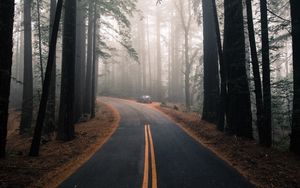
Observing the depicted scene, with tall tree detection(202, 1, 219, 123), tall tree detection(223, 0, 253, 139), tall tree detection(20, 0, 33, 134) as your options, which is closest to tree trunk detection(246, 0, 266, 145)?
tall tree detection(223, 0, 253, 139)

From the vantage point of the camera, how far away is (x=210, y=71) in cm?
1852

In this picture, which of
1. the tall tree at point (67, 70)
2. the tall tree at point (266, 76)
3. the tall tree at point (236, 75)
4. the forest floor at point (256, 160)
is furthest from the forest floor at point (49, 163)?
the tall tree at point (266, 76)

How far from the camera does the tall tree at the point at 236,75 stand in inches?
514

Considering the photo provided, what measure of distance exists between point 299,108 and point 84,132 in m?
11.2

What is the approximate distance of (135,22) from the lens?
5088 cm

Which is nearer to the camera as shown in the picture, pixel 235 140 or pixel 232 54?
pixel 235 140

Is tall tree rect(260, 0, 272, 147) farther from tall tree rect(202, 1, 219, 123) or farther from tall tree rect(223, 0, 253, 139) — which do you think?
tall tree rect(202, 1, 219, 123)

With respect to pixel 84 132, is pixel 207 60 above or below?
above

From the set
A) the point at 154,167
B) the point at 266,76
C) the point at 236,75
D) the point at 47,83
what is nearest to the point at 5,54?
the point at 47,83

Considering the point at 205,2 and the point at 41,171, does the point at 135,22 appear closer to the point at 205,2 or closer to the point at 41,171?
the point at 205,2

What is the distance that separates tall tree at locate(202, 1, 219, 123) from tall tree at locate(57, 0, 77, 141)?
9379mm

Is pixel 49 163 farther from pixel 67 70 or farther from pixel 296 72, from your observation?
pixel 296 72

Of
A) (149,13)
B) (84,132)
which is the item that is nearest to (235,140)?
(84,132)

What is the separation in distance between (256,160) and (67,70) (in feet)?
30.6
